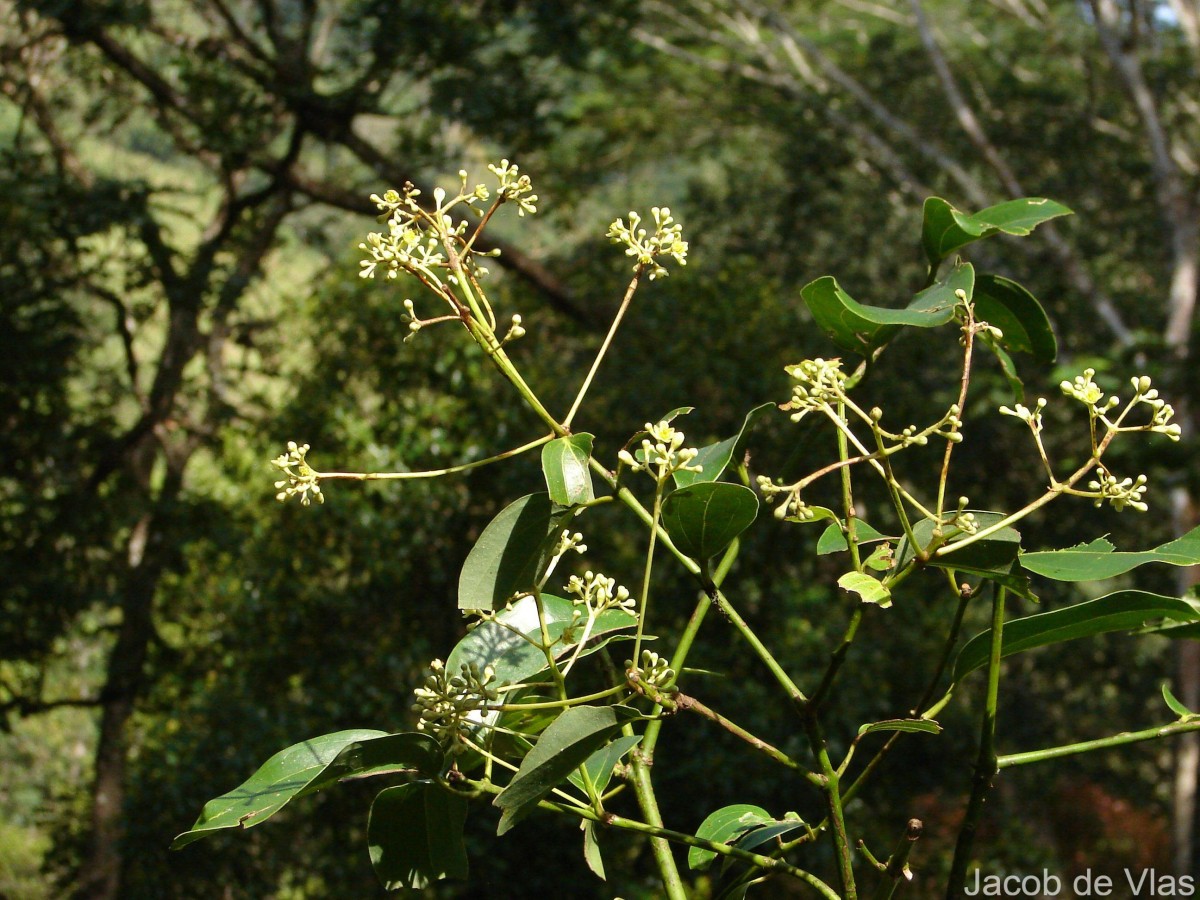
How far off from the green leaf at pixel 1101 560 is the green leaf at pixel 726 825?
0.70 feet

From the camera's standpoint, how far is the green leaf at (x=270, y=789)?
0.53 meters

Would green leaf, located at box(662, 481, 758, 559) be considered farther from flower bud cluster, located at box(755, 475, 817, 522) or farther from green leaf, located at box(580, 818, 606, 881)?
green leaf, located at box(580, 818, 606, 881)

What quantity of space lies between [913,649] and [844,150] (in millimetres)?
3939

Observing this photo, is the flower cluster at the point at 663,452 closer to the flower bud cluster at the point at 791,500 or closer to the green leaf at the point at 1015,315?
the flower bud cluster at the point at 791,500

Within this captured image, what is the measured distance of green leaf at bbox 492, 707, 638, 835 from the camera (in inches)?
19.2

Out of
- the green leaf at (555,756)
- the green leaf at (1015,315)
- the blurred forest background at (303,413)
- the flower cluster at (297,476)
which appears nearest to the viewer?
the green leaf at (555,756)

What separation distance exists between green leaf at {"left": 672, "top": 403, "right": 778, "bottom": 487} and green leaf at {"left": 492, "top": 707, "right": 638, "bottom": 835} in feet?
0.52

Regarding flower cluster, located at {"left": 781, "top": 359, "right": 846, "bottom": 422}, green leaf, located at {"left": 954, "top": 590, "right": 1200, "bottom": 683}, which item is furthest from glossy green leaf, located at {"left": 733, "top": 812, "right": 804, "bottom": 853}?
Result: flower cluster, located at {"left": 781, "top": 359, "right": 846, "bottom": 422}

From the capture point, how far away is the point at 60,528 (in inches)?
143

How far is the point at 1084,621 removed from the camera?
56cm

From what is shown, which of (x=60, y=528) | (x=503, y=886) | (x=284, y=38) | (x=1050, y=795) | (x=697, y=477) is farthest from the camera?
(x=1050, y=795)

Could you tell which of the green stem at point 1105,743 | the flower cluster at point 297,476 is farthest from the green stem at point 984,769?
the flower cluster at point 297,476

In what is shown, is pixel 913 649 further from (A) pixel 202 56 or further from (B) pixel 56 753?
(B) pixel 56 753

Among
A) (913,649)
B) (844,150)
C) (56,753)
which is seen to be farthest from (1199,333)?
(56,753)
